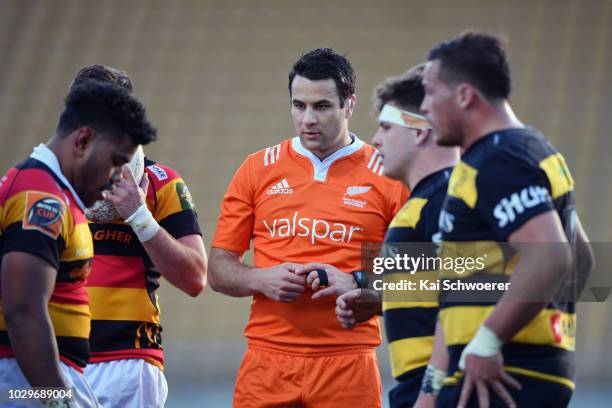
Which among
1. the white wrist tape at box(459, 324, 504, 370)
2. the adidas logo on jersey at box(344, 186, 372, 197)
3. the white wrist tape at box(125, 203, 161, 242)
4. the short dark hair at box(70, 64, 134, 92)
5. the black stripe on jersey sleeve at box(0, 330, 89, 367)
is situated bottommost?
the black stripe on jersey sleeve at box(0, 330, 89, 367)

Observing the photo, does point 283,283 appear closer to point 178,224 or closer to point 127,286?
point 178,224

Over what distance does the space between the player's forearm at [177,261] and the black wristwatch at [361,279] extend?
0.67 meters

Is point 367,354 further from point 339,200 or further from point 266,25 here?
point 266,25

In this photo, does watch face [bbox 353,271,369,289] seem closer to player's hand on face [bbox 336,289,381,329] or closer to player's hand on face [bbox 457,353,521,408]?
player's hand on face [bbox 336,289,381,329]

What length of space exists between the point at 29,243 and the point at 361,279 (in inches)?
64.8

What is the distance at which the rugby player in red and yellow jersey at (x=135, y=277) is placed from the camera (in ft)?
13.0

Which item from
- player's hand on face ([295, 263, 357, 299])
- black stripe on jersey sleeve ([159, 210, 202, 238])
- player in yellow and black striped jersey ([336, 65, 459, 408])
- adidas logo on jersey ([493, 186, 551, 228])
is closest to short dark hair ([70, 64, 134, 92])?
black stripe on jersey sleeve ([159, 210, 202, 238])

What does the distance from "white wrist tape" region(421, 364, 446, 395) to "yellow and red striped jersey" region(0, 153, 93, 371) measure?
1120mm

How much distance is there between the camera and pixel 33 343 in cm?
273

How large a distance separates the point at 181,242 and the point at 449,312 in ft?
5.31

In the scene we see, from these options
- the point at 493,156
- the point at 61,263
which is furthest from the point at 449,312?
the point at 61,263

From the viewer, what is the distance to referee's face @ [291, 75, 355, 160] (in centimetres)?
432

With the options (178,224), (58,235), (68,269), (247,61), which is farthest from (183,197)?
(247,61)

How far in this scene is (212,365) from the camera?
31.6ft
